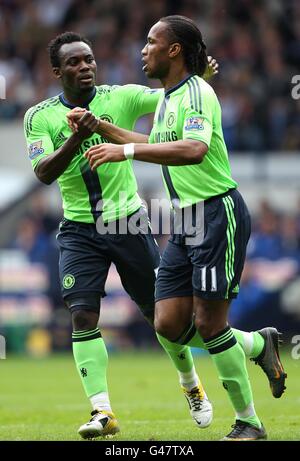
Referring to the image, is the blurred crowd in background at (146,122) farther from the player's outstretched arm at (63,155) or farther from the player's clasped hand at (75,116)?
the player's clasped hand at (75,116)

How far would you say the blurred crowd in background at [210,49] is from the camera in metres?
18.6

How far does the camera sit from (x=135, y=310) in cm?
1592

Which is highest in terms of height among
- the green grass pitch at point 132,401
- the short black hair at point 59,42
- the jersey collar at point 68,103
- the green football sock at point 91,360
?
the short black hair at point 59,42

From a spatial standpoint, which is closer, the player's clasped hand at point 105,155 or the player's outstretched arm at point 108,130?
the player's clasped hand at point 105,155

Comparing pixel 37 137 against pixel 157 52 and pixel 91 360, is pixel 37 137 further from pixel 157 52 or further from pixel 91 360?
pixel 91 360

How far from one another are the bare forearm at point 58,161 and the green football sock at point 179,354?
53.3 inches

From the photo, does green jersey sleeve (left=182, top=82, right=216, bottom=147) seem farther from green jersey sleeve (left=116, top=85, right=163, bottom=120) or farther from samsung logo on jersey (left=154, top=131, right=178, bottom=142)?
green jersey sleeve (left=116, top=85, right=163, bottom=120)

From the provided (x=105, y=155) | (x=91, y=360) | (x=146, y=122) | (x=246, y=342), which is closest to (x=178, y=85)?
(x=105, y=155)

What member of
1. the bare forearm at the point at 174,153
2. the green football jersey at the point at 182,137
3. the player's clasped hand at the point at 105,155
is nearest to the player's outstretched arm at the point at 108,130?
the green football jersey at the point at 182,137

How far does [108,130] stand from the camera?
7648 millimetres

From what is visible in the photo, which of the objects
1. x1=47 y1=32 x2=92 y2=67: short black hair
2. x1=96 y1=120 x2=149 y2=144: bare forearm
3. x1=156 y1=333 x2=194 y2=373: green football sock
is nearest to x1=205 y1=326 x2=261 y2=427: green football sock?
x1=156 y1=333 x2=194 y2=373: green football sock

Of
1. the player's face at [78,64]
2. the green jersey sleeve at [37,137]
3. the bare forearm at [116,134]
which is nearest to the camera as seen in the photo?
the bare forearm at [116,134]

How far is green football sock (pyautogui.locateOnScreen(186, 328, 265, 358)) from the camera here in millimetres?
7551
